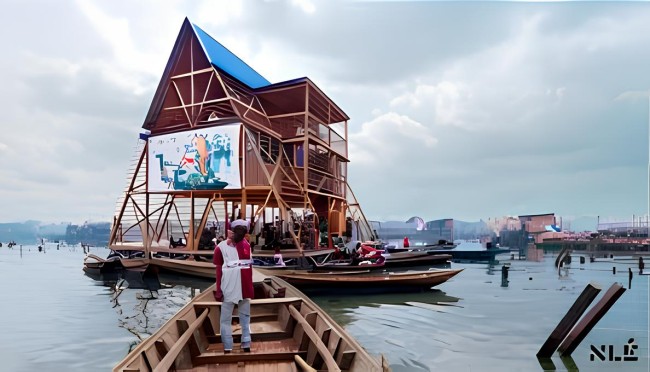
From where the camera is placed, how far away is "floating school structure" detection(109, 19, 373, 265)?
60.7ft

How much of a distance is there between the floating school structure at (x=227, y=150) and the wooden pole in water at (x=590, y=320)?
36.1 ft

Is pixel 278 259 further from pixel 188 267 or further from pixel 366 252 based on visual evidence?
pixel 366 252

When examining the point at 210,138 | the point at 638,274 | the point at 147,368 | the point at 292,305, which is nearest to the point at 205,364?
the point at 147,368

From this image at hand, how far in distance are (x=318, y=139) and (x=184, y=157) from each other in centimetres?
730

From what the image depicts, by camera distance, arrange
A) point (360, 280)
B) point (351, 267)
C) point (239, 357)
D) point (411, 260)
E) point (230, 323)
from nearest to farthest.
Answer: point (239, 357) → point (230, 323) → point (360, 280) → point (351, 267) → point (411, 260)

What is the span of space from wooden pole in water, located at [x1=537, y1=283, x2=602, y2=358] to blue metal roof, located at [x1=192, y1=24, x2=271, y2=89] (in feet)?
59.3

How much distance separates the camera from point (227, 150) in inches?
719

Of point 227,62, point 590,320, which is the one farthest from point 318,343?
point 227,62

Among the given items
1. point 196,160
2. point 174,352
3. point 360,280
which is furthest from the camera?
point 196,160

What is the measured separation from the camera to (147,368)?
13.4 feet

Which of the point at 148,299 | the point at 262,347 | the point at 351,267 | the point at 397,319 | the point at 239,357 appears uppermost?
the point at 239,357

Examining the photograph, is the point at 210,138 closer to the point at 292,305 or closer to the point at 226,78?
the point at 226,78

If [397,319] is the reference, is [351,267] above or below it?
above

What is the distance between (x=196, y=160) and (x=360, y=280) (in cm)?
1027
